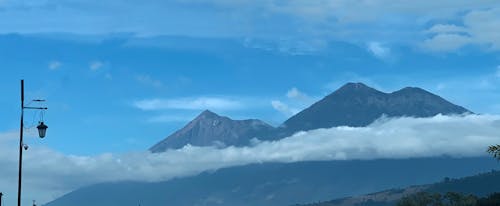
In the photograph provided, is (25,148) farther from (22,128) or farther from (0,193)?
(0,193)

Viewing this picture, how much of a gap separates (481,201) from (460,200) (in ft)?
66.4

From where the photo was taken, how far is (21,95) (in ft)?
134

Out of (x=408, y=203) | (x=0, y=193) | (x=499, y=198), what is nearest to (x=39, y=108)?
(x=0, y=193)

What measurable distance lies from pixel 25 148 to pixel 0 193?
16.6 metres

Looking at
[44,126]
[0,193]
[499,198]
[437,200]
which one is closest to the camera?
[44,126]

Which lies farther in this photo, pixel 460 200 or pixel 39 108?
pixel 460 200

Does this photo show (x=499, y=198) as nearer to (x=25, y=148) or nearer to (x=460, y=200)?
(x=460, y=200)

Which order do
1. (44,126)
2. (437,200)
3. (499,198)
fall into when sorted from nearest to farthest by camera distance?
(44,126), (499,198), (437,200)

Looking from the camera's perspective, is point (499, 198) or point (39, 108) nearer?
point (39, 108)

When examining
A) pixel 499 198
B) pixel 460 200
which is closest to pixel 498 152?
pixel 499 198

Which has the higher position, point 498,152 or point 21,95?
point 21,95

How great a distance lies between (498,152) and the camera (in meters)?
40.3

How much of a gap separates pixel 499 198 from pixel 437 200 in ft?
51.9

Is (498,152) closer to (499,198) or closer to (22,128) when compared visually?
(22,128)
